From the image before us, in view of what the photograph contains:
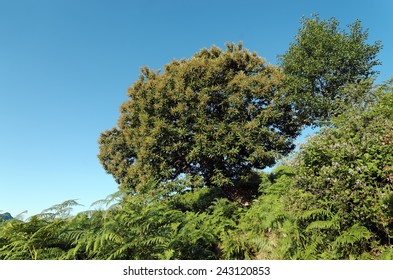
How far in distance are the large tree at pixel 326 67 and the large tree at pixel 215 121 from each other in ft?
4.37

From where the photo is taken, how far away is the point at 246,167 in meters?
15.9

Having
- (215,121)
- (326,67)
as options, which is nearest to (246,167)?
(215,121)

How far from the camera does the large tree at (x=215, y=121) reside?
14898mm

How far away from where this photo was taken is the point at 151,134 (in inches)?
609

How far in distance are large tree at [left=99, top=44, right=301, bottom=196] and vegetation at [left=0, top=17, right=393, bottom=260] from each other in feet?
0.21

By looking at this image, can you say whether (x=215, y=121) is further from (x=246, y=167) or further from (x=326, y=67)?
(x=326, y=67)

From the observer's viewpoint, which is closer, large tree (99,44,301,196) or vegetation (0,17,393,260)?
vegetation (0,17,393,260)

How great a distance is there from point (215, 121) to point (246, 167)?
3032mm

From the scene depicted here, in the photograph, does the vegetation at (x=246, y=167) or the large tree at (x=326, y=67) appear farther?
the large tree at (x=326, y=67)

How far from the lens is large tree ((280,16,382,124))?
1747cm

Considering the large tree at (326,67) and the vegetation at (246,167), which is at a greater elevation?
the large tree at (326,67)

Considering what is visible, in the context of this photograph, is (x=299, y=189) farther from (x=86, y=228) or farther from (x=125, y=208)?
(x=86, y=228)
